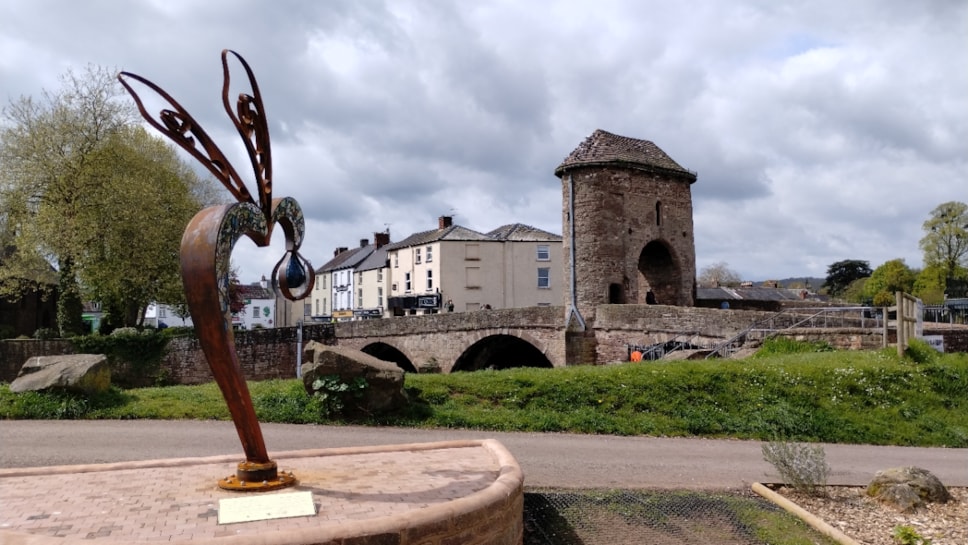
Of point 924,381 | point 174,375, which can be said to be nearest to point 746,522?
point 924,381

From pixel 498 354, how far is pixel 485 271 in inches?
647

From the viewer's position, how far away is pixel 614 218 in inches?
1012

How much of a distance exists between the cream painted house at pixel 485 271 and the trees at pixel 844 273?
141 feet

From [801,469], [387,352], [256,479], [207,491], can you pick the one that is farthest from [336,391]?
[387,352]

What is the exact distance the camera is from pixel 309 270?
7309 millimetres

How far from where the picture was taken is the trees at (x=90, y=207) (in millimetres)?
28023

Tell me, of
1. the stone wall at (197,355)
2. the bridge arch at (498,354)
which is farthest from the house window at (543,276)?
the stone wall at (197,355)

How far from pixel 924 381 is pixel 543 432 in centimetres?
801

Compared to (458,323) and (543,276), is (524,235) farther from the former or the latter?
(458,323)

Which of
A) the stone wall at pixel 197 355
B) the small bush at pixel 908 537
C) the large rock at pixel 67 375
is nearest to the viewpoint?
the small bush at pixel 908 537

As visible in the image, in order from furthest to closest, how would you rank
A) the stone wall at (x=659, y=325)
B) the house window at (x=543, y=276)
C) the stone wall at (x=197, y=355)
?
the house window at (x=543, y=276) < the stone wall at (x=197, y=355) < the stone wall at (x=659, y=325)

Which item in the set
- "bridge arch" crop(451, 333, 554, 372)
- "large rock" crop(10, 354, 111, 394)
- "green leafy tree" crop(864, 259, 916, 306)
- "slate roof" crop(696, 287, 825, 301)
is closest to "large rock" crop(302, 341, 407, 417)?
"large rock" crop(10, 354, 111, 394)

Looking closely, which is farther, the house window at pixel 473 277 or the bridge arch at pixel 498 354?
the house window at pixel 473 277

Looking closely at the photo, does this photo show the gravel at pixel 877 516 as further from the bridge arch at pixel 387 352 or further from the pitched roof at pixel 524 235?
the pitched roof at pixel 524 235
